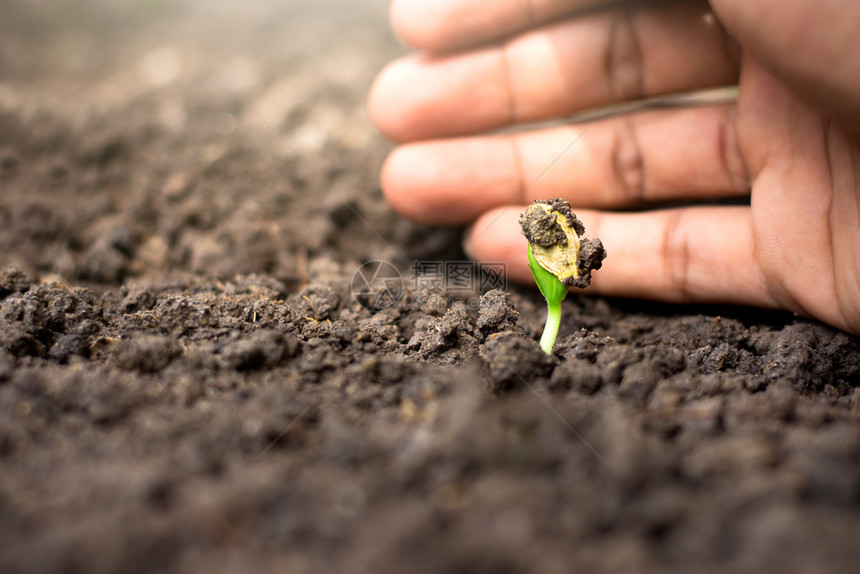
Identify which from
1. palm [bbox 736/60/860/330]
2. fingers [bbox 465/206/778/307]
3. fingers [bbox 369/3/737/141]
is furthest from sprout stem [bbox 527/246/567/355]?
fingers [bbox 369/3/737/141]

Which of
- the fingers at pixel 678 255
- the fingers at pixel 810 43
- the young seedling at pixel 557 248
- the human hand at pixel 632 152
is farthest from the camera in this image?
the fingers at pixel 678 255

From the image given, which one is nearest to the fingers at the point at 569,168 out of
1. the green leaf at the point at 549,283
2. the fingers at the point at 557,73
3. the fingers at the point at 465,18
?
the fingers at the point at 557,73

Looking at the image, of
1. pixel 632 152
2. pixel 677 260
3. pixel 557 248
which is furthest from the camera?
pixel 632 152

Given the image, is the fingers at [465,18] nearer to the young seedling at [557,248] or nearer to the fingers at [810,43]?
the fingers at [810,43]

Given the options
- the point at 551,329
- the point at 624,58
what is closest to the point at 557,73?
the point at 624,58

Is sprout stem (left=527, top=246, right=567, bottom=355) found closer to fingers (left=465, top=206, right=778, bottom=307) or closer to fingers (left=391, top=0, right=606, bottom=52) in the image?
fingers (left=465, top=206, right=778, bottom=307)

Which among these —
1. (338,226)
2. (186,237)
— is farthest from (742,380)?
(186,237)

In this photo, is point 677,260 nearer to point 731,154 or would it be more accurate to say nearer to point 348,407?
point 731,154
